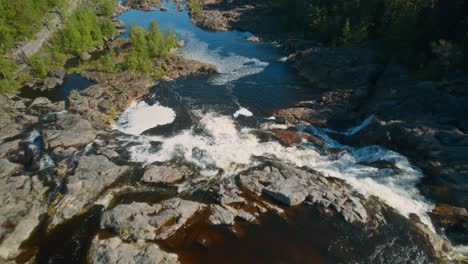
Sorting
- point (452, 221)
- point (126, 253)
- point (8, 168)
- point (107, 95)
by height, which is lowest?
point (107, 95)

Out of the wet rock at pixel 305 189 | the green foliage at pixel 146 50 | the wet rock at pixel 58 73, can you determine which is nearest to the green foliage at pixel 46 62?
the wet rock at pixel 58 73

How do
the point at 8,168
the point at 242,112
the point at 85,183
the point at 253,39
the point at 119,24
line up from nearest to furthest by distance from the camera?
the point at 85,183
the point at 8,168
the point at 242,112
the point at 253,39
the point at 119,24

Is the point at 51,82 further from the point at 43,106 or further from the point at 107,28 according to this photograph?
the point at 107,28

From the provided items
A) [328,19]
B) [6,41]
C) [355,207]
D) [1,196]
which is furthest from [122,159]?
[328,19]

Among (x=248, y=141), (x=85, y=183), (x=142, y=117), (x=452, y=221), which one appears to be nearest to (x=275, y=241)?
(x=248, y=141)

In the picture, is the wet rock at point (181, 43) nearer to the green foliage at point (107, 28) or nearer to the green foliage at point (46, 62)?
the green foliage at point (107, 28)

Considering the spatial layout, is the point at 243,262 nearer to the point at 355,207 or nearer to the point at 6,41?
the point at 355,207
